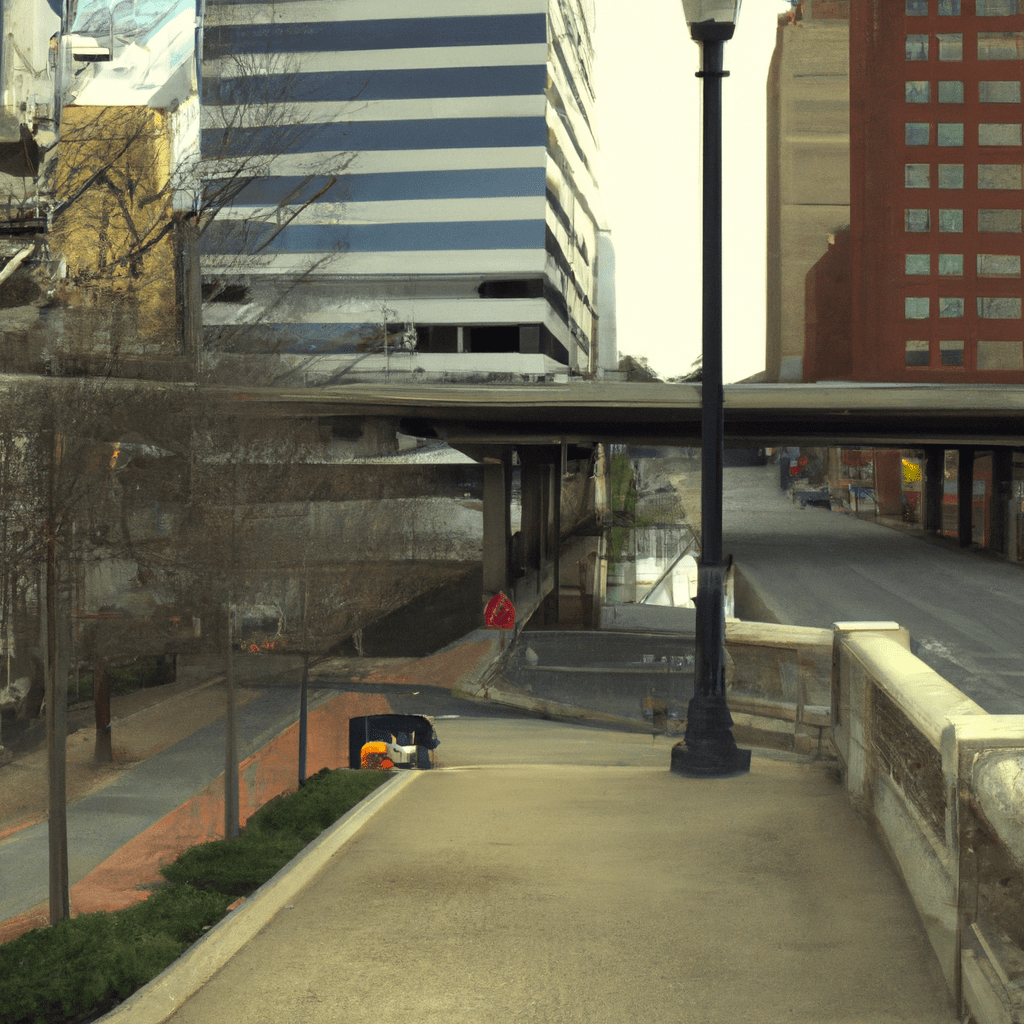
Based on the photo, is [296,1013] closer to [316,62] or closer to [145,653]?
[145,653]

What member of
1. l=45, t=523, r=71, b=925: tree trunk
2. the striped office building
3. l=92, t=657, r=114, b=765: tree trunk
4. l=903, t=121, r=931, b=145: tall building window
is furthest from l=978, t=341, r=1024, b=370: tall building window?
l=45, t=523, r=71, b=925: tree trunk

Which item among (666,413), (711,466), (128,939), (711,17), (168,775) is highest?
(711,17)

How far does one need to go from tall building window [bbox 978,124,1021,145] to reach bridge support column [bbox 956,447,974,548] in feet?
107

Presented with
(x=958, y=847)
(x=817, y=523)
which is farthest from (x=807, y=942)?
(x=817, y=523)

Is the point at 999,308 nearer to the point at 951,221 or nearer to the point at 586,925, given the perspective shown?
the point at 951,221

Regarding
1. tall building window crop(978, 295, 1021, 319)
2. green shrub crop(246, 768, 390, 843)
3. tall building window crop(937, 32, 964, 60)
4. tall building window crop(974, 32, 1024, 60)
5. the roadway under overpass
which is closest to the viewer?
green shrub crop(246, 768, 390, 843)

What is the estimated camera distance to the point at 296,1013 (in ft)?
15.1

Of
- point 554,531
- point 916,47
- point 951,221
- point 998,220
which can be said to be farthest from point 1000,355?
point 554,531

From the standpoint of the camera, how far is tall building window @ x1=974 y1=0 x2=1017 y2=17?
7531 cm

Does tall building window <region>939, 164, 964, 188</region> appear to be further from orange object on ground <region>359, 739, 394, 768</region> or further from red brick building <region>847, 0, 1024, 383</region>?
orange object on ground <region>359, 739, 394, 768</region>

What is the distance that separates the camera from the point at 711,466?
32.1 feet

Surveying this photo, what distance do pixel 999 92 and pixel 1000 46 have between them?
306cm

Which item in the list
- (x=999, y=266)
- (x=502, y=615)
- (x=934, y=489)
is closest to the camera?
(x=502, y=615)

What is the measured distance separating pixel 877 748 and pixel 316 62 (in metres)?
87.0
